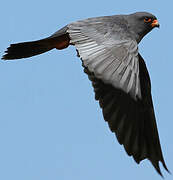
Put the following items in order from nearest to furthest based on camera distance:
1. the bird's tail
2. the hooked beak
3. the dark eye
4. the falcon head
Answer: the bird's tail, the falcon head, the dark eye, the hooked beak

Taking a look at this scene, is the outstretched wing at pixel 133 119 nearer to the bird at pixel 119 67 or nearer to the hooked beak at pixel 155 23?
the bird at pixel 119 67

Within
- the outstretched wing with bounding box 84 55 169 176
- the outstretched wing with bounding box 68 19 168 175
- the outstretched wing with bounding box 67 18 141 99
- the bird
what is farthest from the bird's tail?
the outstretched wing with bounding box 84 55 169 176

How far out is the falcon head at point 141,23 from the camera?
10148mm

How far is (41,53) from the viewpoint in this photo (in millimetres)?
10148

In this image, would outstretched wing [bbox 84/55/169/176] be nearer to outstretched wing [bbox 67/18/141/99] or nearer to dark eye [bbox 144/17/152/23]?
outstretched wing [bbox 67/18/141/99]

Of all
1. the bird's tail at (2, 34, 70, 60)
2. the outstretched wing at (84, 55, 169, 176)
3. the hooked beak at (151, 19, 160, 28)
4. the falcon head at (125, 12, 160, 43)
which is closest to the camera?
the outstretched wing at (84, 55, 169, 176)

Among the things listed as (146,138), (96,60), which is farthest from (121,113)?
(96,60)

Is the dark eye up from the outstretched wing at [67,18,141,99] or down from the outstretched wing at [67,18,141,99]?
up

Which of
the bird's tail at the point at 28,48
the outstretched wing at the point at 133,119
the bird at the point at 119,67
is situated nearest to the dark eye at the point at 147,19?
the bird at the point at 119,67

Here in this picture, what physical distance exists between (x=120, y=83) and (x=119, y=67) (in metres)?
0.35

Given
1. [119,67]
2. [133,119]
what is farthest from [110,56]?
[133,119]

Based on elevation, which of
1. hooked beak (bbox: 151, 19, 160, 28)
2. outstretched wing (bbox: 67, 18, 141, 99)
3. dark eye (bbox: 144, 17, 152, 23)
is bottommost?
outstretched wing (bbox: 67, 18, 141, 99)

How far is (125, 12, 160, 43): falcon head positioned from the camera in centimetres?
1015

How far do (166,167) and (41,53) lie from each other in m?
3.12
